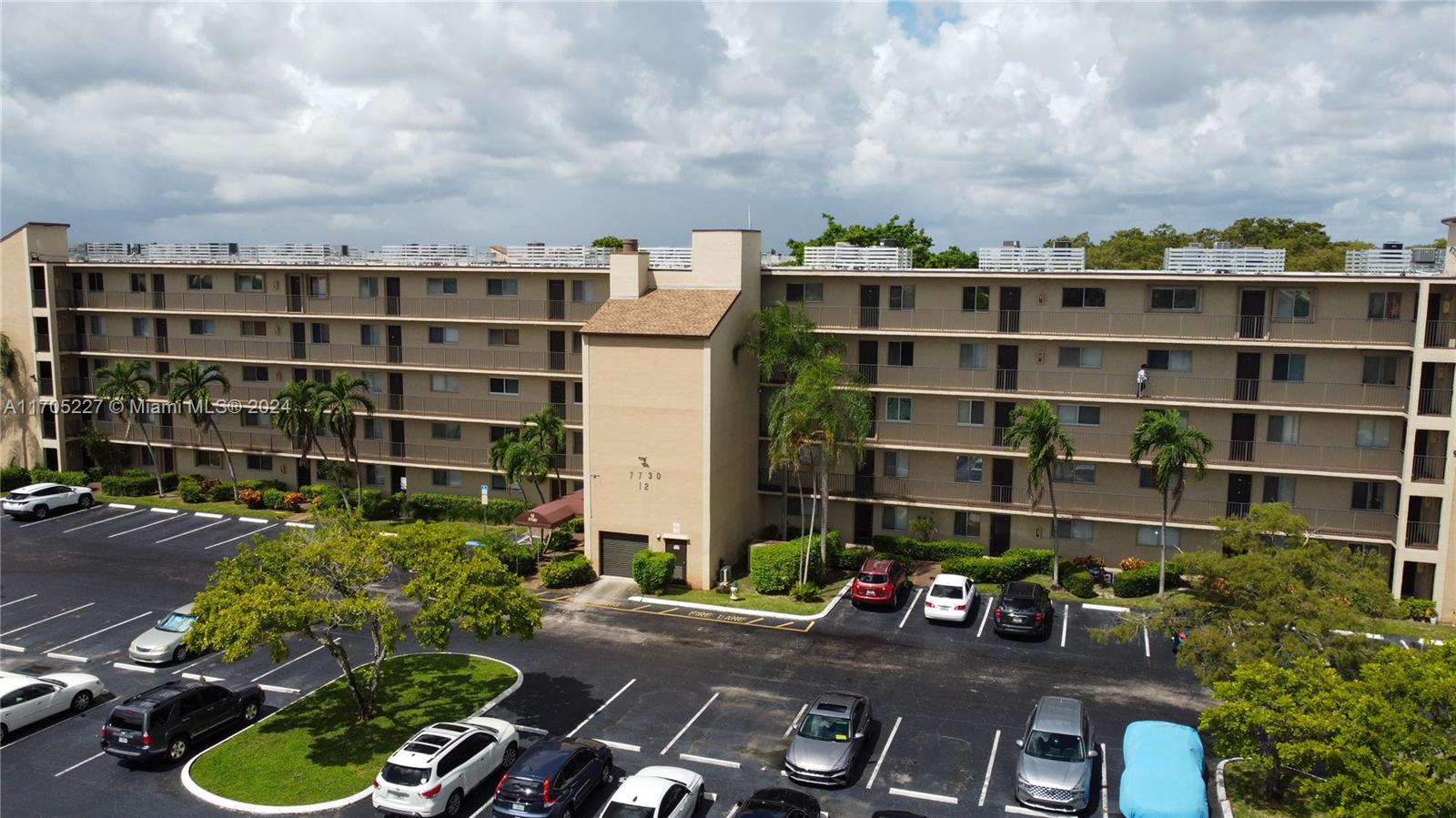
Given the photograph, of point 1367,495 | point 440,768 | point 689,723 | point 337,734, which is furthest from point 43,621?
point 1367,495

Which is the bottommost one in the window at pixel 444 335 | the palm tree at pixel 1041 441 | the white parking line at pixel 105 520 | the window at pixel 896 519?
the white parking line at pixel 105 520

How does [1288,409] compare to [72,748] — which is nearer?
[72,748]

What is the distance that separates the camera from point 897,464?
156 ft

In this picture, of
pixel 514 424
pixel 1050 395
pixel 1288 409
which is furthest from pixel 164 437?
pixel 1288 409

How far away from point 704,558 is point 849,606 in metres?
6.30

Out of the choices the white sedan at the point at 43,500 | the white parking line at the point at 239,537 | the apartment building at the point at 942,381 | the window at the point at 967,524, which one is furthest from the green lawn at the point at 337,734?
the white sedan at the point at 43,500

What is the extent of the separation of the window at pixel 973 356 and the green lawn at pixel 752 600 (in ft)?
Answer: 37.1

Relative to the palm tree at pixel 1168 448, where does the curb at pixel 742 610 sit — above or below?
below

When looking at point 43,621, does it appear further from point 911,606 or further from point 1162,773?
point 1162,773

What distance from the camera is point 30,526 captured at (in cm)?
5275

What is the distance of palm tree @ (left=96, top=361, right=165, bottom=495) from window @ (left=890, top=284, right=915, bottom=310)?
41.6 metres

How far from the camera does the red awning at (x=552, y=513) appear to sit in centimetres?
4475

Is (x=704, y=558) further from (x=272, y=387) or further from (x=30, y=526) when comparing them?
(x=30, y=526)

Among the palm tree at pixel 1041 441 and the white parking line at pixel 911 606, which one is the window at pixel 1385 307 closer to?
the palm tree at pixel 1041 441
